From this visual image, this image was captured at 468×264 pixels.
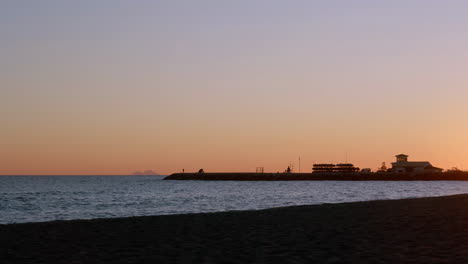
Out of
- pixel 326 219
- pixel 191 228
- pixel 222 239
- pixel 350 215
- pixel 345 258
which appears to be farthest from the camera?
pixel 350 215

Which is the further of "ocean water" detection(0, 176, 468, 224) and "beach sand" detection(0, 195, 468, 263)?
"ocean water" detection(0, 176, 468, 224)

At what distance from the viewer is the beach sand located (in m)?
11.9

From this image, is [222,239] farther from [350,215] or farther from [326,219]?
[350,215]

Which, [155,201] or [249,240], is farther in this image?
[155,201]

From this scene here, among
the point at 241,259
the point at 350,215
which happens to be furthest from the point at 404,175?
the point at 241,259

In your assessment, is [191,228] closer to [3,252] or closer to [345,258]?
[3,252]

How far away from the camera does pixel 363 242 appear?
1391 centimetres

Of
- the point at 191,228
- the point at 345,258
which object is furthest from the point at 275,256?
the point at 191,228

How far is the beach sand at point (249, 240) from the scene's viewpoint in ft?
39.0

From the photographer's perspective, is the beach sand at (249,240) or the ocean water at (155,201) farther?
the ocean water at (155,201)

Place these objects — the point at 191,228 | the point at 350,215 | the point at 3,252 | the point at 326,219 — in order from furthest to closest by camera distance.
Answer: the point at 350,215 → the point at 326,219 → the point at 191,228 → the point at 3,252

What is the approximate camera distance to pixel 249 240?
14969mm

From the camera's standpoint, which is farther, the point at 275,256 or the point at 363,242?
the point at 363,242

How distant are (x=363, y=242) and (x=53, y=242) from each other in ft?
30.1
